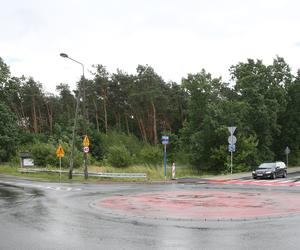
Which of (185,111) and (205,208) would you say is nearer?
(205,208)

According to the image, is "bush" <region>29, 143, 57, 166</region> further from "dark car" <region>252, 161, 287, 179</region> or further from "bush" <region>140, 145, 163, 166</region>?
"dark car" <region>252, 161, 287, 179</region>

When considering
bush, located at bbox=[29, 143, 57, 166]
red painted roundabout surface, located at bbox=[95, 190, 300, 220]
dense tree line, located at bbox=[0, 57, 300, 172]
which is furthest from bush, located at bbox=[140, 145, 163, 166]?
red painted roundabout surface, located at bbox=[95, 190, 300, 220]

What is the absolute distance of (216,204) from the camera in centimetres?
1569

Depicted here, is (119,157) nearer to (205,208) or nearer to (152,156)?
(152,156)

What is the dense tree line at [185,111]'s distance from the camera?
149 ft

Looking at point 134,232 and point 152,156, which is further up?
point 152,156

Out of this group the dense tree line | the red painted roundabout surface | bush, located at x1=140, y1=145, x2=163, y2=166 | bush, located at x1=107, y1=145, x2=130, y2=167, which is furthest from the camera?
bush, located at x1=140, y1=145, x2=163, y2=166

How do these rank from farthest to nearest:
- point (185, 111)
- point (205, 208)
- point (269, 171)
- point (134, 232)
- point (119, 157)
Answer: point (185, 111) < point (119, 157) < point (269, 171) < point (205, 208) < point (134, 232)

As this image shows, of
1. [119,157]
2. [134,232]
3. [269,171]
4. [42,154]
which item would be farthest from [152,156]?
[134,232]

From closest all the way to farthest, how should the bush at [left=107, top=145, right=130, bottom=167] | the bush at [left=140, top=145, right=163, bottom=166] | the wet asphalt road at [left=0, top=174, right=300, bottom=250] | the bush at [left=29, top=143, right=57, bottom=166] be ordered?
the wet asphalt road at [left=0, top=174, right=300, bottom=250] < the bush at [left=107, top=145, right=130, bottom=167] < the bush at [left=29, top=143, right=57, bottom=166] < the bush at [left=140, top=145, right=163, bottom=166]

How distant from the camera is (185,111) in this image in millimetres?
51469

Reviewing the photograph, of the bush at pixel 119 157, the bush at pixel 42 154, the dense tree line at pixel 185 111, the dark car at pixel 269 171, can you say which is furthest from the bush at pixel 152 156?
the dark car at pixel 269 171

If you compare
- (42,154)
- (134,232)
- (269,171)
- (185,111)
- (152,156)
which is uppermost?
(185,111)

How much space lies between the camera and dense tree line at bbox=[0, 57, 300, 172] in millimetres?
45344
